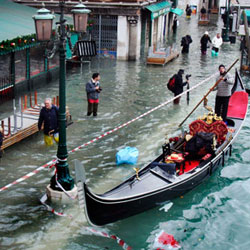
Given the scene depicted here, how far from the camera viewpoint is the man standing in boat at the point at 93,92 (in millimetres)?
14891

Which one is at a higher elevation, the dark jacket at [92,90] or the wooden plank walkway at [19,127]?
the dark jacket at [92,90]

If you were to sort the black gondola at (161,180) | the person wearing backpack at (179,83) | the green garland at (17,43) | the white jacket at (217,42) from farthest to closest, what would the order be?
the white jacket at (217,42)
the person wearing backpack at (179,83)
the green garland at (17,43)
the black gondola at (161,180)

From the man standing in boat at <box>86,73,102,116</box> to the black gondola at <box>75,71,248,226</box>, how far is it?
3.96m

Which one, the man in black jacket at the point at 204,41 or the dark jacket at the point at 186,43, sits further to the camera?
the dark jacket at the point at 186,43

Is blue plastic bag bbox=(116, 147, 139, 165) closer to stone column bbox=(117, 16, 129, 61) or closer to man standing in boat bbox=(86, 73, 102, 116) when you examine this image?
man standing in boat bbox=(86, 73, 102, 116)

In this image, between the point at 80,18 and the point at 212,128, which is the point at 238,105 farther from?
the point at 80,18

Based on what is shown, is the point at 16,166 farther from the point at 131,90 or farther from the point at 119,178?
the point at 131,90

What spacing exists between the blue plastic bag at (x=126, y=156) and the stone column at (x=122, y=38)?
14697mm

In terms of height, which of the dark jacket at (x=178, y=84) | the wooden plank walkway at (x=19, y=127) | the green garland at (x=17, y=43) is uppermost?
the green garland at (x=17, y=43)

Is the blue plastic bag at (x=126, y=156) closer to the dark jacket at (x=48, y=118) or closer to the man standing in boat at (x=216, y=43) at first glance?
the dark jacket at (x=48, y=118)

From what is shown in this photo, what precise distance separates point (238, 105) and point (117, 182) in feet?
19.8

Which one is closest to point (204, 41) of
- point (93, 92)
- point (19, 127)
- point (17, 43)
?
point (17, 43)

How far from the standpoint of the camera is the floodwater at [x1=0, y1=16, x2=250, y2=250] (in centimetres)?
888

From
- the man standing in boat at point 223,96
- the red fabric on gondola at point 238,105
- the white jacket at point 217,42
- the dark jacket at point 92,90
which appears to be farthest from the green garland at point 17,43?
the white jacket at point 217,42
